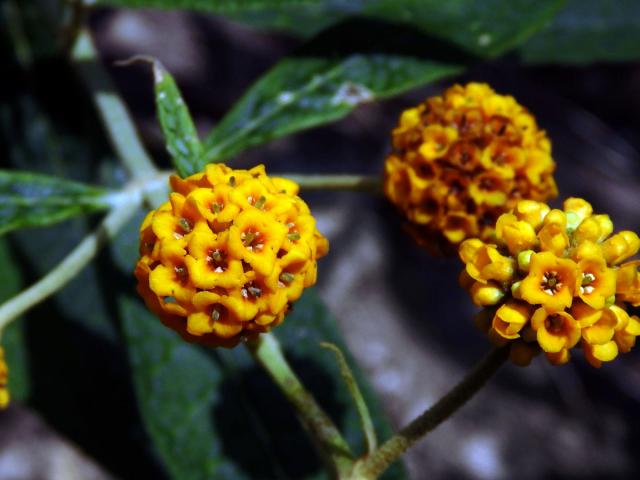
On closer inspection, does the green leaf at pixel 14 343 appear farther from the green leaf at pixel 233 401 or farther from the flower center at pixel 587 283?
the flower center at pixel 587 283

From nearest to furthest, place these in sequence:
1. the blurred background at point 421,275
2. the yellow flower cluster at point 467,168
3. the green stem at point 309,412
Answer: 1. the green stem at point 309,412
2. the yellow flower cluster at point 467,168
3. the blurred background at point 421,275

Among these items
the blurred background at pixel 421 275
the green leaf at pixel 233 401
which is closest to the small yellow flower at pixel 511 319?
the green leaf at pixel 233 401

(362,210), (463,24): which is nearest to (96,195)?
(463,24)

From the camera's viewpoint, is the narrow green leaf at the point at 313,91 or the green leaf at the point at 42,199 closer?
the green leaf at the point at 42,199

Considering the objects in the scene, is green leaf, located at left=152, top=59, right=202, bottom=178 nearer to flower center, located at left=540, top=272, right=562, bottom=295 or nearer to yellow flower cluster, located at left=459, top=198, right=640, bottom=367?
yellow flower cluster, located at left=459, top=198, right=640, bottom=367

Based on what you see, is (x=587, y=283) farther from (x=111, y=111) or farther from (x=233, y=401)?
(x=111, y=111)

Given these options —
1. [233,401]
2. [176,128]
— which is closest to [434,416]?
[176,128]

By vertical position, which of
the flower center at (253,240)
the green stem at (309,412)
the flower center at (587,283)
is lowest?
the green stem at (309,412)

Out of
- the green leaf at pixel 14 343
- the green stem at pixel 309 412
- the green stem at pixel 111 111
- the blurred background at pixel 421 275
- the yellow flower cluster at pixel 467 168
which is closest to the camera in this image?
the green stem at pixel 309 412
